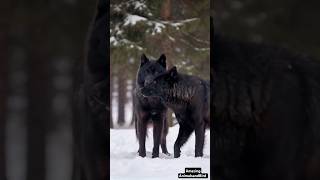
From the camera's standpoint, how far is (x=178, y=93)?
12.5 ft

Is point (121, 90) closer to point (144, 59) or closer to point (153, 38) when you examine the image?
point (144, 59)

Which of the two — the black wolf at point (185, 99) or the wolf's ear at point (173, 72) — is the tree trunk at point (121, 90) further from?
the wolf's ear at point (173, 72)

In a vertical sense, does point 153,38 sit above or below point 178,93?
above

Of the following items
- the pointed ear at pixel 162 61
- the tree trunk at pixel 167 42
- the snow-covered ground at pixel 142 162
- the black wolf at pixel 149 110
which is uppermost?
the tree trunk at pixel 167 42

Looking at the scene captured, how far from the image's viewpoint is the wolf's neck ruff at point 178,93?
12.5 feet

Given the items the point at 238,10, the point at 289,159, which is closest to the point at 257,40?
the point at 238,10

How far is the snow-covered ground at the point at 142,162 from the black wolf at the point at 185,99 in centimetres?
4

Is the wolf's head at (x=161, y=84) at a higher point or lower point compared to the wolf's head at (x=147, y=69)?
lower

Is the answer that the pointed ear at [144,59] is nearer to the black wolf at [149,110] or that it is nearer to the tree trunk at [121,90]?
the black wolf at [149,110]

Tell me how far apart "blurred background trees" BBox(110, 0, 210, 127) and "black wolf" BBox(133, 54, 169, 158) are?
4cm

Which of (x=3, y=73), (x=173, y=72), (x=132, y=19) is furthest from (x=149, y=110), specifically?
(x=3, y=73)

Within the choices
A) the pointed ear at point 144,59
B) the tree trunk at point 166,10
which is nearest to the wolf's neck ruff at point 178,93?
the pointed ear at point 144,59

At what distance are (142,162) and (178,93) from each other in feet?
1.65

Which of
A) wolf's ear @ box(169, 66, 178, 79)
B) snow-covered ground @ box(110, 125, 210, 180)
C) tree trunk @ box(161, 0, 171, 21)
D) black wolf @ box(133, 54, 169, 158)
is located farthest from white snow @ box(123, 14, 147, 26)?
snow-covered ground @ box(110, 125, 210, 180)
